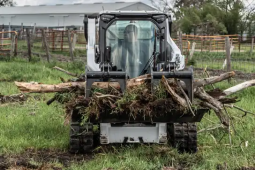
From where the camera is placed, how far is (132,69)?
680cm

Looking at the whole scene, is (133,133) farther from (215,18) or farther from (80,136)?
→ (215,18)

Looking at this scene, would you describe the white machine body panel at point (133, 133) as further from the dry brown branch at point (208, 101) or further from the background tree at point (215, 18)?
the background tree at point (215, 18)

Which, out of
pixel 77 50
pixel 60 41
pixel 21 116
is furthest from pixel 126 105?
pixel 60 41

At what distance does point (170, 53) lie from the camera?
735 centimetres

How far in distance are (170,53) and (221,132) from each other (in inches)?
62.8

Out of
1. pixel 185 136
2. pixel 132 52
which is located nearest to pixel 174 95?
pixel 185 136

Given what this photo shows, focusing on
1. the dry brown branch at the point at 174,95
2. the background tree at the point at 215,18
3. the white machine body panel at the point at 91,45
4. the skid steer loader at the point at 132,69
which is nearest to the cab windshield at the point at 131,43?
the skid steer loader at the point at 132,69

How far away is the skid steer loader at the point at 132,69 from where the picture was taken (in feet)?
18.0

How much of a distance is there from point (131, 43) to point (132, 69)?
43cm

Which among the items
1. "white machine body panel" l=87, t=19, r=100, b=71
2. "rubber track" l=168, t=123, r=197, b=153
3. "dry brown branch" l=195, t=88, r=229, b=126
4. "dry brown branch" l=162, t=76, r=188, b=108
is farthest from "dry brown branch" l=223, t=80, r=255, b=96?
"white machine body panel" l=87, t=19, r=100, b=71

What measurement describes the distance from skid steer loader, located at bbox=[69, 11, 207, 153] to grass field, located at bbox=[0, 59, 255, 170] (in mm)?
231

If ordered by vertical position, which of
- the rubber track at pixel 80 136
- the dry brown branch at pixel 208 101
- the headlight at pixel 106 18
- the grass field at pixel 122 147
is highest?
the headlight at pixel 106 18

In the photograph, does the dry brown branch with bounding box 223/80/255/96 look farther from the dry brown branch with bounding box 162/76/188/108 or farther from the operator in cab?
the operator in cab

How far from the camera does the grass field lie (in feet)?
17.6
